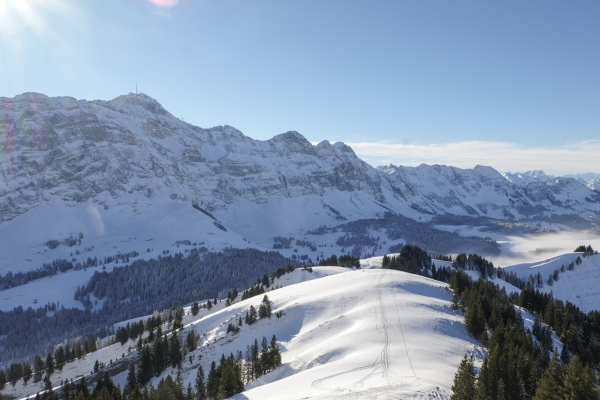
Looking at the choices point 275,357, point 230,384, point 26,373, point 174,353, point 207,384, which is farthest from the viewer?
point 26,373

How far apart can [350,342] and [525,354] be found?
72.3 feet

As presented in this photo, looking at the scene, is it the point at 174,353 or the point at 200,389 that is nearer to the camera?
the point at 200,389

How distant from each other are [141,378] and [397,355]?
50.2m

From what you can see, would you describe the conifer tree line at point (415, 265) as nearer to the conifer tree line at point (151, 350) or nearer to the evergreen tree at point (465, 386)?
the conifer tree line at point (151, 350)

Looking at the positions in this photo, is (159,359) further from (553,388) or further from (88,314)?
(88,314)

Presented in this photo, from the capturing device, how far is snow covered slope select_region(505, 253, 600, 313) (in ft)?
512


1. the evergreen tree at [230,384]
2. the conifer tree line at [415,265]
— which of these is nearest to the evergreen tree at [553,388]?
the evergreen tree at [230,384]

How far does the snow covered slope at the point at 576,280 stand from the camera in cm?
15616

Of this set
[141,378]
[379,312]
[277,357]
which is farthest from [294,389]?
[141,378]

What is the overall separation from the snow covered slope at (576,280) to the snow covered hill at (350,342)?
106 m

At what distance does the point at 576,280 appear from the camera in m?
174

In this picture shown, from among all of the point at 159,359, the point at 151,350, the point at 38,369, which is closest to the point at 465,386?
the point at 159,359

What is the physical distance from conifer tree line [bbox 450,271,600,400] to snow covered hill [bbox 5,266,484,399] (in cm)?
295

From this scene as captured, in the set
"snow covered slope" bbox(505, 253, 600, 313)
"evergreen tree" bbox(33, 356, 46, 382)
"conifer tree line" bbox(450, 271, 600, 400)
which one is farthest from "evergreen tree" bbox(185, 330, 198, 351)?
"snow covered slope" bbox(505, 253, 600, 313)
